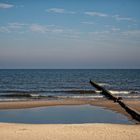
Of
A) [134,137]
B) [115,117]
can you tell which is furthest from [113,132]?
[115,117]

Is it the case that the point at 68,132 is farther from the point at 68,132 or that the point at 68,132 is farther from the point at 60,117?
the point at 60,117

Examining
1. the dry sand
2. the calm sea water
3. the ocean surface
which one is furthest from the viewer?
the ocean surface

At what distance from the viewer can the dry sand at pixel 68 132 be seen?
13859 mm

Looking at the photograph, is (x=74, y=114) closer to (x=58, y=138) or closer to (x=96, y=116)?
(x=96, y=116)

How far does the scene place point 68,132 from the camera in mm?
14945

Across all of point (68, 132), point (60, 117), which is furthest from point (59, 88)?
point (68, 132)

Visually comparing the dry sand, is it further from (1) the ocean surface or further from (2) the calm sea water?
(1) the ocean surface

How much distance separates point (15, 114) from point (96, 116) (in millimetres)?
5812

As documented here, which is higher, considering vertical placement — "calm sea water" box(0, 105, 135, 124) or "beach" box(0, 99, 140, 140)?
"beach" box(0, 99, 140, 140)

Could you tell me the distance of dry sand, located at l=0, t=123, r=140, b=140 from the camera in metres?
13.9

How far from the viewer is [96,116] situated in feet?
70.2

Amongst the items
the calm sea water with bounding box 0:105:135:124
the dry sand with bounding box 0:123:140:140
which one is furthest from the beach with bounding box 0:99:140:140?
the calm sea water with bounding box 0:105:135:124

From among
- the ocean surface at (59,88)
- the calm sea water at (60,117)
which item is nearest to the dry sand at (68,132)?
the calm sea water at (60,117)

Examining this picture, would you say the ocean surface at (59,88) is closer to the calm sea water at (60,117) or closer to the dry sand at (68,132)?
the calm sea water at (60,117)
